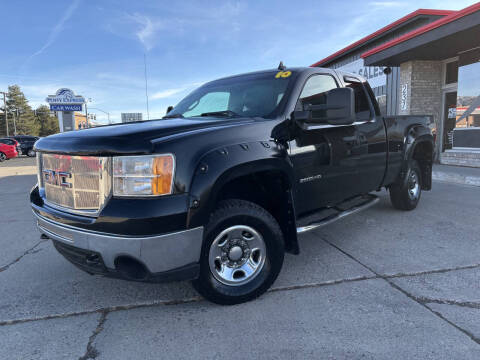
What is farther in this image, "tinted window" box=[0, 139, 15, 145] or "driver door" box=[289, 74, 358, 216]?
"tinted window" box=[0, 139, 15, 145]

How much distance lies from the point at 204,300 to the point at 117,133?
150 centimetres

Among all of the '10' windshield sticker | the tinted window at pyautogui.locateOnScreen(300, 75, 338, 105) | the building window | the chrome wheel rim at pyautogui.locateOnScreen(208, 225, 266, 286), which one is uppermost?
the building window

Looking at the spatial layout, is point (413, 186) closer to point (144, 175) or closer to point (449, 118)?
point (144, 175)

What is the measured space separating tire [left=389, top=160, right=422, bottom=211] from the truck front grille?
14.1ft

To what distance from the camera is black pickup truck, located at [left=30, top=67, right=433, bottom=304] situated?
86.0 inches

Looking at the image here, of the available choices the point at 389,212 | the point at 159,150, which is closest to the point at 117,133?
the point at 159,150

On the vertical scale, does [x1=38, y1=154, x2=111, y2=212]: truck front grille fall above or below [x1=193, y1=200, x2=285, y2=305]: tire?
above

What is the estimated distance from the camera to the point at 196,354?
212 centimetres

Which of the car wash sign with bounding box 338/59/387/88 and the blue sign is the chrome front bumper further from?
the blue sign

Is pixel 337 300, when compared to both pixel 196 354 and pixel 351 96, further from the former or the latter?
pixel 351 96

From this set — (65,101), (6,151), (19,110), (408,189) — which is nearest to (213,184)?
(408,189)

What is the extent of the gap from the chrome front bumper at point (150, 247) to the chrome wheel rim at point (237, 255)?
277 mm

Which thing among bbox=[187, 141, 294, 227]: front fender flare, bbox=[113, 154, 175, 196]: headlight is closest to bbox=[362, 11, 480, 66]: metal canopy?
bbox=[187, 141, 294, 227]: front fender flare

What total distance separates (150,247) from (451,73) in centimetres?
1225
